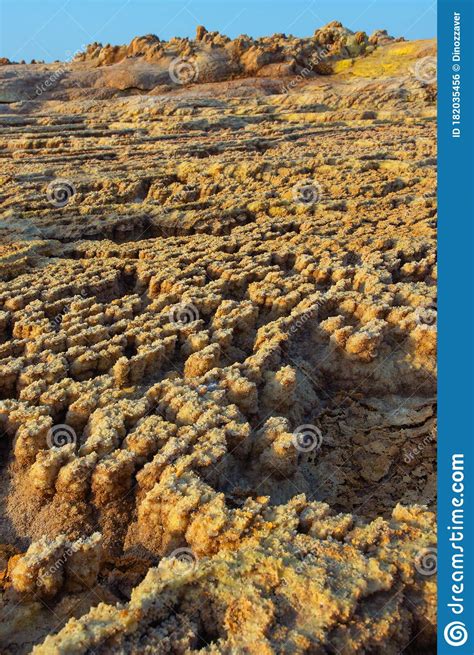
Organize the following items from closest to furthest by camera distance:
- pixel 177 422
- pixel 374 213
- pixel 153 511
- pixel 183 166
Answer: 1. pixel 153 511
2. pixel 177 422
3. pixel 374 213
4. pixel 183 166

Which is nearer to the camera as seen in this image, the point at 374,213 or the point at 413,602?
the point at 413,602

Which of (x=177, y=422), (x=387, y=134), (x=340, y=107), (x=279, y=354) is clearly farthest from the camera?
(x=340, y=107)

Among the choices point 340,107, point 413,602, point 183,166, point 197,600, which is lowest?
point 413,602

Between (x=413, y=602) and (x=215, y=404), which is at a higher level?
(x=215, y=404)

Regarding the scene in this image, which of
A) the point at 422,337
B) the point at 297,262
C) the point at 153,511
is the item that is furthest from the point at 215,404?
the point at 297,262

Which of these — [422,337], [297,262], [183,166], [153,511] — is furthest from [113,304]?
[183,166]

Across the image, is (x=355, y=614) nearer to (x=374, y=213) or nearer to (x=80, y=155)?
(x=374, y=213)
